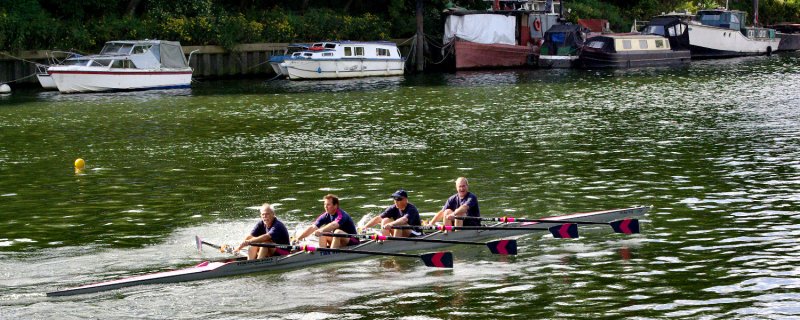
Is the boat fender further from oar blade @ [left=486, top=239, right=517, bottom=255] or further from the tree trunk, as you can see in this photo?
oar blade @ [left=486, top=239, right=517, bottom=255]

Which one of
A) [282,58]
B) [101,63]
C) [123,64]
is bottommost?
[282,58]

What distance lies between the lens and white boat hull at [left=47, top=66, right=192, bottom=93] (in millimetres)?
56312

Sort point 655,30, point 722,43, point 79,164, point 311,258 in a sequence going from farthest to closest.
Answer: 1. point 722,43
2. point 655,30
3. point 79,164
4. point 311,258

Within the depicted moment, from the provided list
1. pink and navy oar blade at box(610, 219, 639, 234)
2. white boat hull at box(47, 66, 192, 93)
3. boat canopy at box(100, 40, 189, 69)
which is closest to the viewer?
pink and navy oar blade at box(610, 219, 639, 234)

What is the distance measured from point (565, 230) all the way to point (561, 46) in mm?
54625

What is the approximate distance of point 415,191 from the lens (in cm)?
2823

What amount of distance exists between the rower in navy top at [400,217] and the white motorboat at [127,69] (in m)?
37.3

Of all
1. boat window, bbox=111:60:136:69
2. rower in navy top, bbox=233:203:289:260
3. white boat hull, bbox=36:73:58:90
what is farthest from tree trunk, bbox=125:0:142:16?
rower in navy top, bbox=233:203:289:260

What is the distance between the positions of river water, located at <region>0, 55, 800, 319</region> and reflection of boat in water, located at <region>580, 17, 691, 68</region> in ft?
58.9

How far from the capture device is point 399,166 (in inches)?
1270

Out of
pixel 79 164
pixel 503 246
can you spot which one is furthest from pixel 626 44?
pixel 503 246

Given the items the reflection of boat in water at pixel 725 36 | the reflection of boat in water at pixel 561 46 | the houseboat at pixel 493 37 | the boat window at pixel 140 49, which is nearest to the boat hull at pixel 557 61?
the reflection of boat in water at pixel 561 46

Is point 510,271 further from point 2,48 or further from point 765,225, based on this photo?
point 2,48

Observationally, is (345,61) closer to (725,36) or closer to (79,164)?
(725,36)
